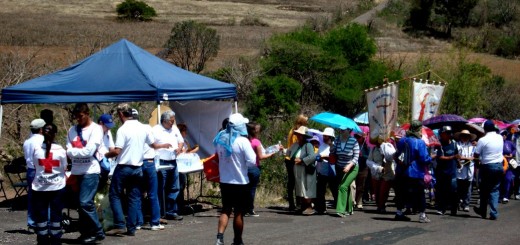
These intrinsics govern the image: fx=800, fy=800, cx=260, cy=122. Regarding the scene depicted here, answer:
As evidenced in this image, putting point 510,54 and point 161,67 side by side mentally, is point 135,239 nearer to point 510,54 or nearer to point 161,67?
point 161,67

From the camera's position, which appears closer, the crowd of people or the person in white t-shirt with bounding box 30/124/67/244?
the person in white t-shirt with bounding box 30/124/67/244

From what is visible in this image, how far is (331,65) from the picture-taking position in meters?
33.1

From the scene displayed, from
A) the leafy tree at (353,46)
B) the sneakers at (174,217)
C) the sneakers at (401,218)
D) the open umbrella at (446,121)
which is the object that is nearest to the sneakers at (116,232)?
the sneakers at (174,217)

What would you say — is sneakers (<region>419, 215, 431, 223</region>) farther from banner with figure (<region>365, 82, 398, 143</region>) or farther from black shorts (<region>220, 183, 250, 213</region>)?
black shorts (<region>220, 183, 250, 213</region>)

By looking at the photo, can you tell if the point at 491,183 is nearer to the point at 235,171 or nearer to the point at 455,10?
the point at 235,171

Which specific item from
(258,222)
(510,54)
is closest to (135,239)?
(258,222)

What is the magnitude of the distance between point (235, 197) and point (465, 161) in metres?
6.46

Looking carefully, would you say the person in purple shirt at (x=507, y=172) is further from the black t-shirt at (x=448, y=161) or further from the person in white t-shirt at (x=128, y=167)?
the person in white t-shirt at (x=128, y=167)

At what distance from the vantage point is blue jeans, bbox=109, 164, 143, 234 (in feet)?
37.2

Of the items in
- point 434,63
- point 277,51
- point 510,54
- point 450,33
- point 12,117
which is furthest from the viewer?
point 450,33

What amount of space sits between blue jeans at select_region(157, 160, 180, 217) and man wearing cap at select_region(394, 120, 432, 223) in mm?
3826

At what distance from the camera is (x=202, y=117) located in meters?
16.3

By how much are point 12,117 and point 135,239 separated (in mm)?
10610

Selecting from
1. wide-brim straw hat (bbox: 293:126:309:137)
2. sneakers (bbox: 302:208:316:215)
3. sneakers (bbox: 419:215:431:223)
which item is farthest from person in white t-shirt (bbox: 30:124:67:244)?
sneakers (bbox: 419:215:431:223)
